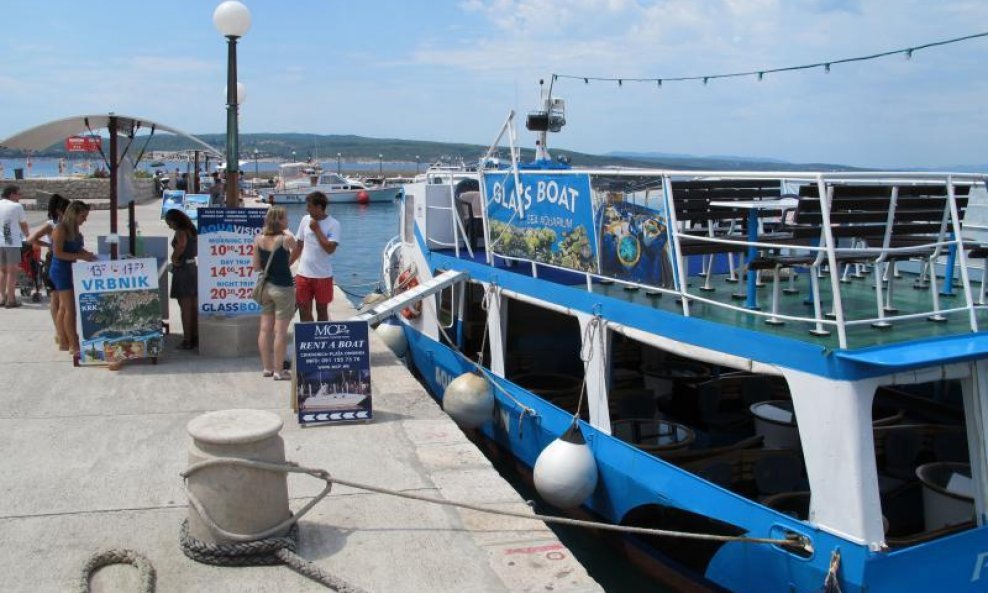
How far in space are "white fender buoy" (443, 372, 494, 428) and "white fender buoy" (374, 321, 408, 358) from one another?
3.75 metres

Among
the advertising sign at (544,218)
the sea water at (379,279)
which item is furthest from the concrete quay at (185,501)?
the advertising sign at (544,218)

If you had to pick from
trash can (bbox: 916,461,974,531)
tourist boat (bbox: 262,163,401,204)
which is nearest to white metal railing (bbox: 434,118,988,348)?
trash can (bbox: 916,461,974,531)

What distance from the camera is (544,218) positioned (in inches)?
315

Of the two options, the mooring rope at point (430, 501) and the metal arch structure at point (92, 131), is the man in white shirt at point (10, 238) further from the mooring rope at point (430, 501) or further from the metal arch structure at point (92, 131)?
the mooring rope at point (430, 501)

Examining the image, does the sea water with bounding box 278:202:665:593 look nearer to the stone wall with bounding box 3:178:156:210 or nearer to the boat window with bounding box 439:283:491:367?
the boat window with bounding box 439:283:491:367

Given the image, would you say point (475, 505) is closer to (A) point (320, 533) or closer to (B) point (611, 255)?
(A) point (320, 533)

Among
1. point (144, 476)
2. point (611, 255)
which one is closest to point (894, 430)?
point (611, 255)

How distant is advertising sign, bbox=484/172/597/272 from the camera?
24.0 feet

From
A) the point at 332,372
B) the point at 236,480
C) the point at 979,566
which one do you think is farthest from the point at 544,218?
the point at 979,566

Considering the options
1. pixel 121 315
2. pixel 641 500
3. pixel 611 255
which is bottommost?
pixel 641 500

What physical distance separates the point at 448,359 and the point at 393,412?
2475mm

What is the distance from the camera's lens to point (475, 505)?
227 inches

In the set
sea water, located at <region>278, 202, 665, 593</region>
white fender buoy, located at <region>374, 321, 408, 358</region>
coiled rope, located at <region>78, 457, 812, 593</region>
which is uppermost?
coiled rope, located at <region>78, 457, 812, 593</region>

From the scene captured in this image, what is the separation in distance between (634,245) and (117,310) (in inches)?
213
